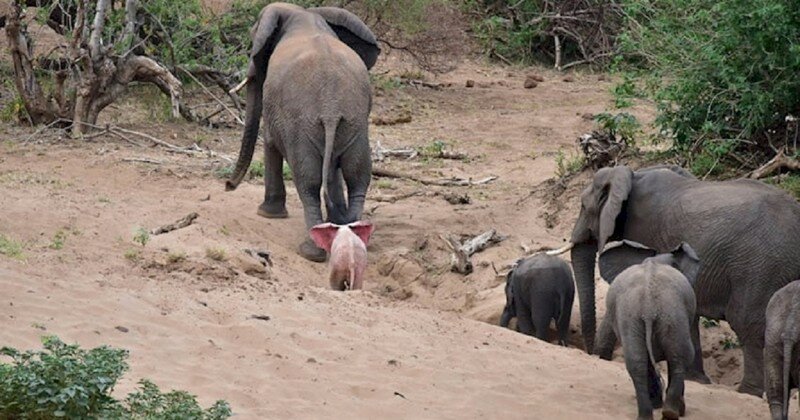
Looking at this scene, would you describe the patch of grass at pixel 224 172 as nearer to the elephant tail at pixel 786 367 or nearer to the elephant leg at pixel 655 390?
the elephant leg at pixel 655 390

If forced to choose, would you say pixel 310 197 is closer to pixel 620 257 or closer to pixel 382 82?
pixel 620 257

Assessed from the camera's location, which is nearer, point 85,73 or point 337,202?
point 337,202

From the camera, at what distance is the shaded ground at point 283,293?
7.71 m

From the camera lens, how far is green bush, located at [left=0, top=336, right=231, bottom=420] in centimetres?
601

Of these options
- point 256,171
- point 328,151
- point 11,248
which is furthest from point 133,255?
point 256,171

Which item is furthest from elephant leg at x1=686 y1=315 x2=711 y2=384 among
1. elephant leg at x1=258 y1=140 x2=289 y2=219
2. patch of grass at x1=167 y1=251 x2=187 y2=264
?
elephant leg at x1=258 y1=140 x2=289 y2=219

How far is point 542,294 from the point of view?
10562 millimetres

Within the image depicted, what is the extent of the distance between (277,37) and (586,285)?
448cm

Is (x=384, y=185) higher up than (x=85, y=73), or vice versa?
(x=85, y=73)

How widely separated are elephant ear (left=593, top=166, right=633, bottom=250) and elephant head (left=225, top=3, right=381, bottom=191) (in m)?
3.75

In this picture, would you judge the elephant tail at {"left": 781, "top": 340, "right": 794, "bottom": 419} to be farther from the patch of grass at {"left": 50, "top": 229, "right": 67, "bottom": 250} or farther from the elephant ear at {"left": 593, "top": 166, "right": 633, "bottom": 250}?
the patch of grass at {"left": 50, "top": 229, "right": 67, "bottom": 250}

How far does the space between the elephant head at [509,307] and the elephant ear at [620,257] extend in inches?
68.7

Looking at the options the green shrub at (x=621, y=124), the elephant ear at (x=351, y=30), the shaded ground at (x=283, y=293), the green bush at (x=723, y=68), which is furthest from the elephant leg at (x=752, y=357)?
the elephant ear at (x=351, y=30)

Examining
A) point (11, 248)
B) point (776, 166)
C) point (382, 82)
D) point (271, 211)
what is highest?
point (11, 248)
